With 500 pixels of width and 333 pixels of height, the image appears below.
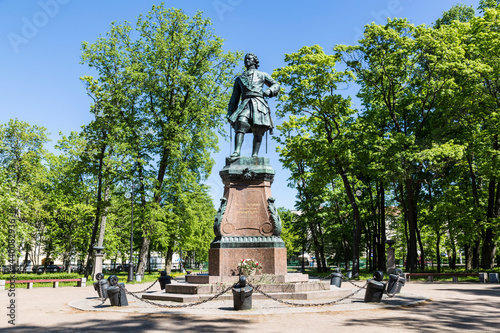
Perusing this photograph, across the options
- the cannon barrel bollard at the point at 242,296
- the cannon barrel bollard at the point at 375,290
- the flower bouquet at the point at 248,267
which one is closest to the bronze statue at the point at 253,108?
the flower bouquet at the point at 248,267

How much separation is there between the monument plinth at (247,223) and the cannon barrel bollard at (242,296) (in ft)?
8.34

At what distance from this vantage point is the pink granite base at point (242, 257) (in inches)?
464

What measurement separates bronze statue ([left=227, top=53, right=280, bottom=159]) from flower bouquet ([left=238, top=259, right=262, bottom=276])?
3.46 meters

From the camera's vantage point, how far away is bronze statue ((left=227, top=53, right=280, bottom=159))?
44.8 ft

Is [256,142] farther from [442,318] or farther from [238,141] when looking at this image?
[442,318]

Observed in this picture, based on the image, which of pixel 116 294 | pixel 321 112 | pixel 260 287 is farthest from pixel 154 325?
pixel 321 112

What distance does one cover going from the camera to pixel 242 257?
39.3 feet

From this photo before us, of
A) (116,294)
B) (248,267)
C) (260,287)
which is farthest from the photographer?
(248,267)

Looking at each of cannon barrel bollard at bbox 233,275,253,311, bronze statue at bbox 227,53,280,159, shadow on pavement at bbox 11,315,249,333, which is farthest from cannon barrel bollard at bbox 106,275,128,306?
bronze statue at bbox 227,53,280,159

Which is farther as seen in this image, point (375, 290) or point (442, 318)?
point (375, 290)

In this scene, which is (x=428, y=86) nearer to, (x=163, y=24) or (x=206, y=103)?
(x=206, y=103)

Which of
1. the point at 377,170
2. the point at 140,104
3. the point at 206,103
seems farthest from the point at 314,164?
the point at 140,104

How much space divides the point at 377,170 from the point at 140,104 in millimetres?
15632

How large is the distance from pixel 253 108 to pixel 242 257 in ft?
16.1
